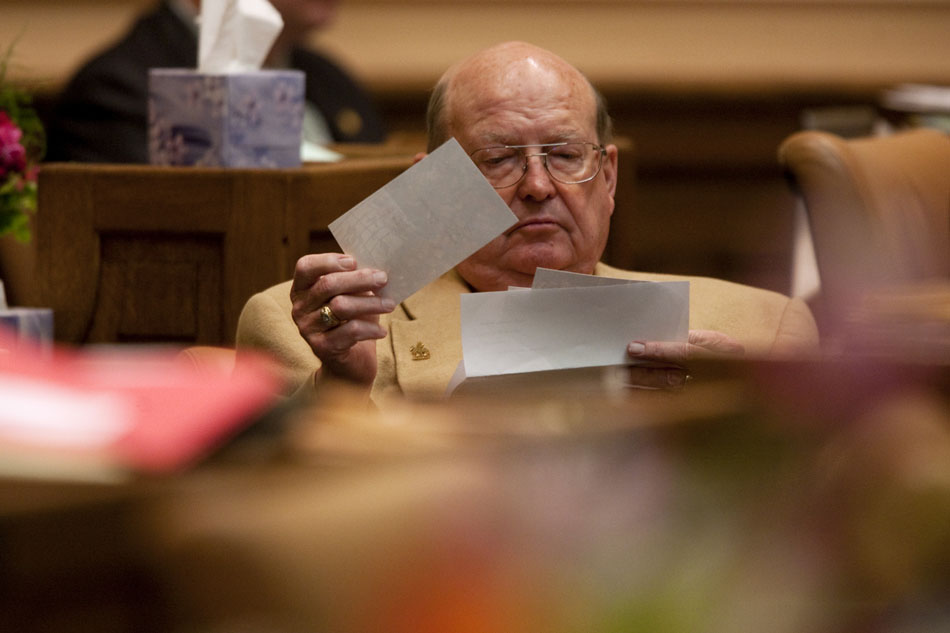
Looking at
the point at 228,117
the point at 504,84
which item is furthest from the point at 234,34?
the point at 504,84

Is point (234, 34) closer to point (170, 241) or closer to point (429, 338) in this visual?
point (170, 241)

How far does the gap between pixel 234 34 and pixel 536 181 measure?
751mm

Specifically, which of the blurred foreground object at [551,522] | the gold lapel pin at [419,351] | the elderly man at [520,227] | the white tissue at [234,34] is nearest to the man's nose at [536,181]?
the elderly man at [520,227]

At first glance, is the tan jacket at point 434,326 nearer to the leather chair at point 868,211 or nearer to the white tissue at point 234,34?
the leather chair at point 868,211

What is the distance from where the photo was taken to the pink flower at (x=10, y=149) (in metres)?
2.14

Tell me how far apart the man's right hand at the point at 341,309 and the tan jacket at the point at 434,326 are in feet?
0.40

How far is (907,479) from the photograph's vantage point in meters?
0.50

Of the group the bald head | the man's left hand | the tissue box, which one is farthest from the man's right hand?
the tissue box

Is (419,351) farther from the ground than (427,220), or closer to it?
closer to it

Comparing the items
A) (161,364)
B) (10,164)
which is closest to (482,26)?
(10,164)

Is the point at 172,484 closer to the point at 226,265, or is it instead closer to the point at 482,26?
the point at 226,265

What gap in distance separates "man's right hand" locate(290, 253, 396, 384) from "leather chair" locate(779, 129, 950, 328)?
1138 mm

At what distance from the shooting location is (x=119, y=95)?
3.41m

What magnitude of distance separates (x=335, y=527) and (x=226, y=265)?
173 cm
